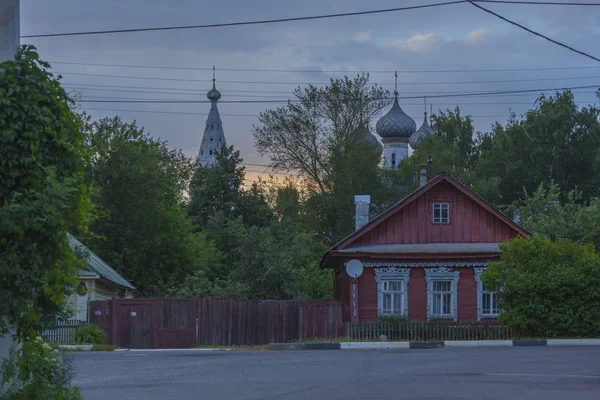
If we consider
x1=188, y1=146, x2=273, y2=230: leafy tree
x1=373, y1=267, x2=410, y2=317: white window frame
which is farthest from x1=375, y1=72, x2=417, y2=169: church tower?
x1=373, y1=267, x2=410, y2=317: white window frame

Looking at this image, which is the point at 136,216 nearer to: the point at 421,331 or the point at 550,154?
the point at 421,331

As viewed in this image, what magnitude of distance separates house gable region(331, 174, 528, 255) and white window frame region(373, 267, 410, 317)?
110 cm

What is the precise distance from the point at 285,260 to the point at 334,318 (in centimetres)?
769

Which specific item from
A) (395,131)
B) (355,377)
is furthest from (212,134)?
(355,377)

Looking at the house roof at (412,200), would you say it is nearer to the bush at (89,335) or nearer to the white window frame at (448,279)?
the white window frame at (448,279)

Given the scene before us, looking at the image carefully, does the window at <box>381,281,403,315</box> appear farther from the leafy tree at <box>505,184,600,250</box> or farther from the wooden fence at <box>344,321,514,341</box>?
the leafy tree at <box>505,184,600,250</box>

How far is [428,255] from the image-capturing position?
126 ft

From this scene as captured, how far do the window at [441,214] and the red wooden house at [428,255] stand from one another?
0.02 metres

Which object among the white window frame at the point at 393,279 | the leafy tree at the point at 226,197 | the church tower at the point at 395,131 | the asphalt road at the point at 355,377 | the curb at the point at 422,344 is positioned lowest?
the curb at the point at 422,344

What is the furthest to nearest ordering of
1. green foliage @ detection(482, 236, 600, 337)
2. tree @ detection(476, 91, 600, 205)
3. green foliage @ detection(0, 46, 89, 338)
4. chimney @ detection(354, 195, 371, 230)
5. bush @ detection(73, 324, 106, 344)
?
tree @ detection(476, 91, 600, 205) → chimney @ detection(354, 195, 371, 230) → bush @ detection(73, 324, 106, 344) → green foliage @ detection(482, 236, 600, 337) → green foliage @ detection(0, 46, 89, 338)

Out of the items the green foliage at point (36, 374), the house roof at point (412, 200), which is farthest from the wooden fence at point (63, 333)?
the green foliage at point (36, 374)

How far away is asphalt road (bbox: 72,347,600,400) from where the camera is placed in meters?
15.0

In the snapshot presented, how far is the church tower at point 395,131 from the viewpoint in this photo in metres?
98.4

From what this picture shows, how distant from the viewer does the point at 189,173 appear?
84.6 metres
